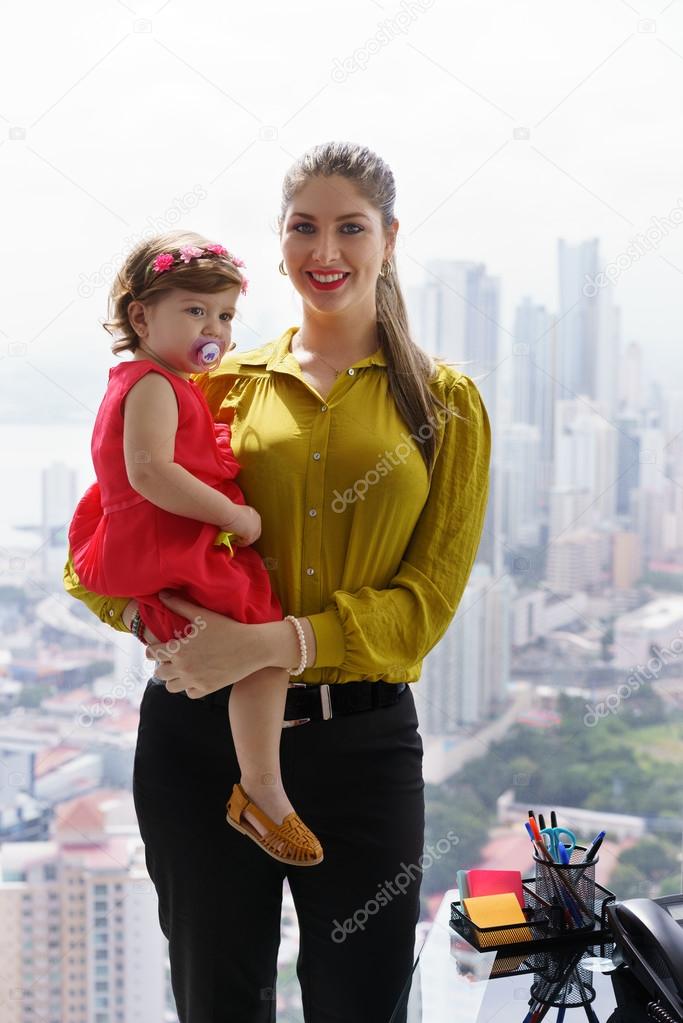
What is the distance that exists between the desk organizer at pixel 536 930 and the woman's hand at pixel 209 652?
1.59ft

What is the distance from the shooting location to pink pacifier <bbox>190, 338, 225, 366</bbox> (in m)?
1.45

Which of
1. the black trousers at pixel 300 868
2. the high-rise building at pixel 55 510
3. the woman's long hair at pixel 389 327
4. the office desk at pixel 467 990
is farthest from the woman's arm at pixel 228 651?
the high-rise building at pixel 55 510

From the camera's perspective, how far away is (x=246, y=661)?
1381 millimetres

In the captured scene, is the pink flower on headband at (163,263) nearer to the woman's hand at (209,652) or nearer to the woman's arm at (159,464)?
the woman's arm at (159,464)

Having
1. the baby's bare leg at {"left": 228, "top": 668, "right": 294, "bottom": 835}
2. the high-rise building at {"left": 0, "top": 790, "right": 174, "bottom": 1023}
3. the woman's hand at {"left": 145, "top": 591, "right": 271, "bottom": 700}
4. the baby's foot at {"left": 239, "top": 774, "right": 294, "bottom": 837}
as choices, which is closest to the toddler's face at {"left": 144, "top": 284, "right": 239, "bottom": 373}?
the woman's hand at {"left": 145, "top": 591, "right": 271, "bottom": 700}

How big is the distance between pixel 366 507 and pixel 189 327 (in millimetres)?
380

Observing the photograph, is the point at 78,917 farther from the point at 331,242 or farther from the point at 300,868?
the point at 331,242

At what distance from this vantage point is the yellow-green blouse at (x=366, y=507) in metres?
1.45

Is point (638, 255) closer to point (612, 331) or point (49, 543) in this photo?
point (612, 331)

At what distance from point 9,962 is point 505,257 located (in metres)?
2.07

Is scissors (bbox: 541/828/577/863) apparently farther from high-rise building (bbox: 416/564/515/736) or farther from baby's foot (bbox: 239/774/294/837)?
high-rise building (bbox: 416/564/515/736)

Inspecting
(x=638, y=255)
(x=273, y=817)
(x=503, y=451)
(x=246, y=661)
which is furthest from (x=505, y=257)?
(x=273, y=817)

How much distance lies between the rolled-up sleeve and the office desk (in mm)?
405

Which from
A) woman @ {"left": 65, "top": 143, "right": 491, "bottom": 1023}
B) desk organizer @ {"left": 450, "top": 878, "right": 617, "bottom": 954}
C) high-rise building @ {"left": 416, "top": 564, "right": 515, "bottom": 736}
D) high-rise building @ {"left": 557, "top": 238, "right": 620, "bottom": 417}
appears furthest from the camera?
high-rise building @ {"left": 416, "top": 564, "right": 515, "bottom": 736}
